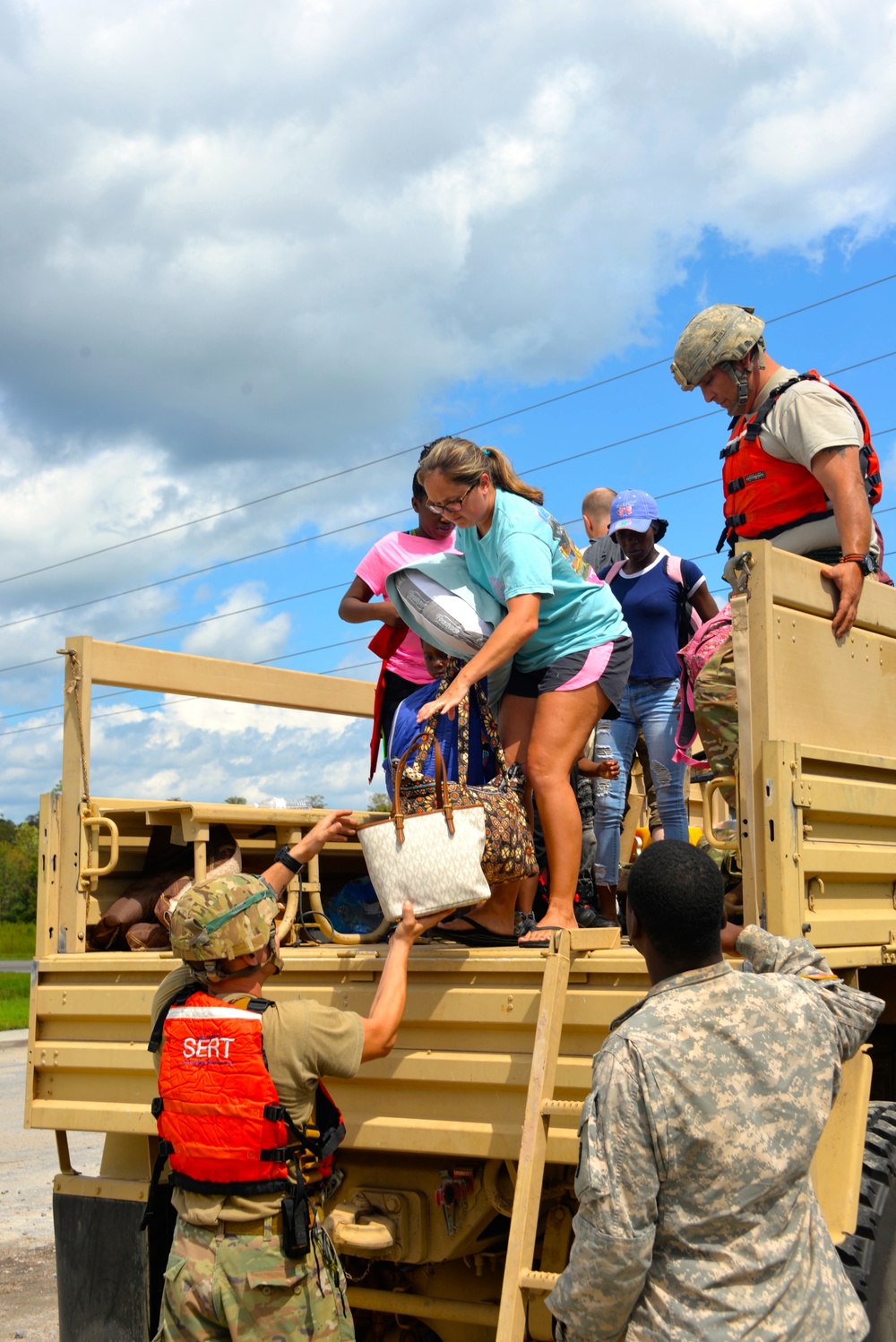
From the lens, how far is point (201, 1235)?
8.57ft

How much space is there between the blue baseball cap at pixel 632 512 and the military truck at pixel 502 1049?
1.53 metres

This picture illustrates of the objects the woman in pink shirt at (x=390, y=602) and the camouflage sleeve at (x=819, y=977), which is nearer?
the camouflage sleeve at (x=819, y=977)

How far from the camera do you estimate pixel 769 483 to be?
12.6 feet

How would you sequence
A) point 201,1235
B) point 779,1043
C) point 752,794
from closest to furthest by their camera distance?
point 779,1043 → point 201,1235 → point 752,794

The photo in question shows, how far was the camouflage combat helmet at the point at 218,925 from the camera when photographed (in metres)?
2.64

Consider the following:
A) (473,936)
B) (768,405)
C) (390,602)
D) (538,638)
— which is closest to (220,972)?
(473,936)

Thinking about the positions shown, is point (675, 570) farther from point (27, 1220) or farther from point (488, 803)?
point (27, 1220)

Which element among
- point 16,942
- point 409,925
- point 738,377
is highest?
point 738,377

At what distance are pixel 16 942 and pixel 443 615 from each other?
42.5 meters

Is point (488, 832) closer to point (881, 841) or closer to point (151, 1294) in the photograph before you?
point (881, 841)

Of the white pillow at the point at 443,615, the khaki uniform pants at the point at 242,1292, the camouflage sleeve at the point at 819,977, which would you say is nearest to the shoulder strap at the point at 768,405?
the white pillow at the point at 443,615

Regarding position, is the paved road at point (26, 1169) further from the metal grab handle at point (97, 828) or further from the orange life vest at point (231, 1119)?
the orange life vest at point (231, 1119)

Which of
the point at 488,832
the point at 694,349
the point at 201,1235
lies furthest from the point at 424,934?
the point at 694,349

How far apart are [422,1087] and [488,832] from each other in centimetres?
63
